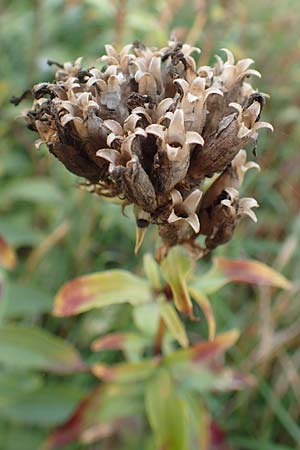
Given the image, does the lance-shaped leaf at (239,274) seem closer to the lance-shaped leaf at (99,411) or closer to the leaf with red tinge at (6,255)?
the lance-shaped leaf at (99,411)

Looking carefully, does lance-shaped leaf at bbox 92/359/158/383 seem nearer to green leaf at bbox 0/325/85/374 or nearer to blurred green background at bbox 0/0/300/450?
green leaf at bbox 0/325/85/374

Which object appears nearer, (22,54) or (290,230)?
(290,230)

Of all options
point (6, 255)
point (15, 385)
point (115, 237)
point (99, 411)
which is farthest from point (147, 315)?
point (115, 237)

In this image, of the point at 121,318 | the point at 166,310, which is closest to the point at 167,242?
the point at 166,310

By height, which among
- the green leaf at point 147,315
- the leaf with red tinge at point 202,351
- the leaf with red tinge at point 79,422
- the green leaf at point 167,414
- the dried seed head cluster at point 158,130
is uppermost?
the dried seed head cluster at point 158,130

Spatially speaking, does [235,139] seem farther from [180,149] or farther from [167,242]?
→ [167,242]

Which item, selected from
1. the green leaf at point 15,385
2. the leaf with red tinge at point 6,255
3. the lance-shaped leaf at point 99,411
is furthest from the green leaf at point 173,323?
the green leaf at point 15,385

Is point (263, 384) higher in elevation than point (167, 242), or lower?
lower
